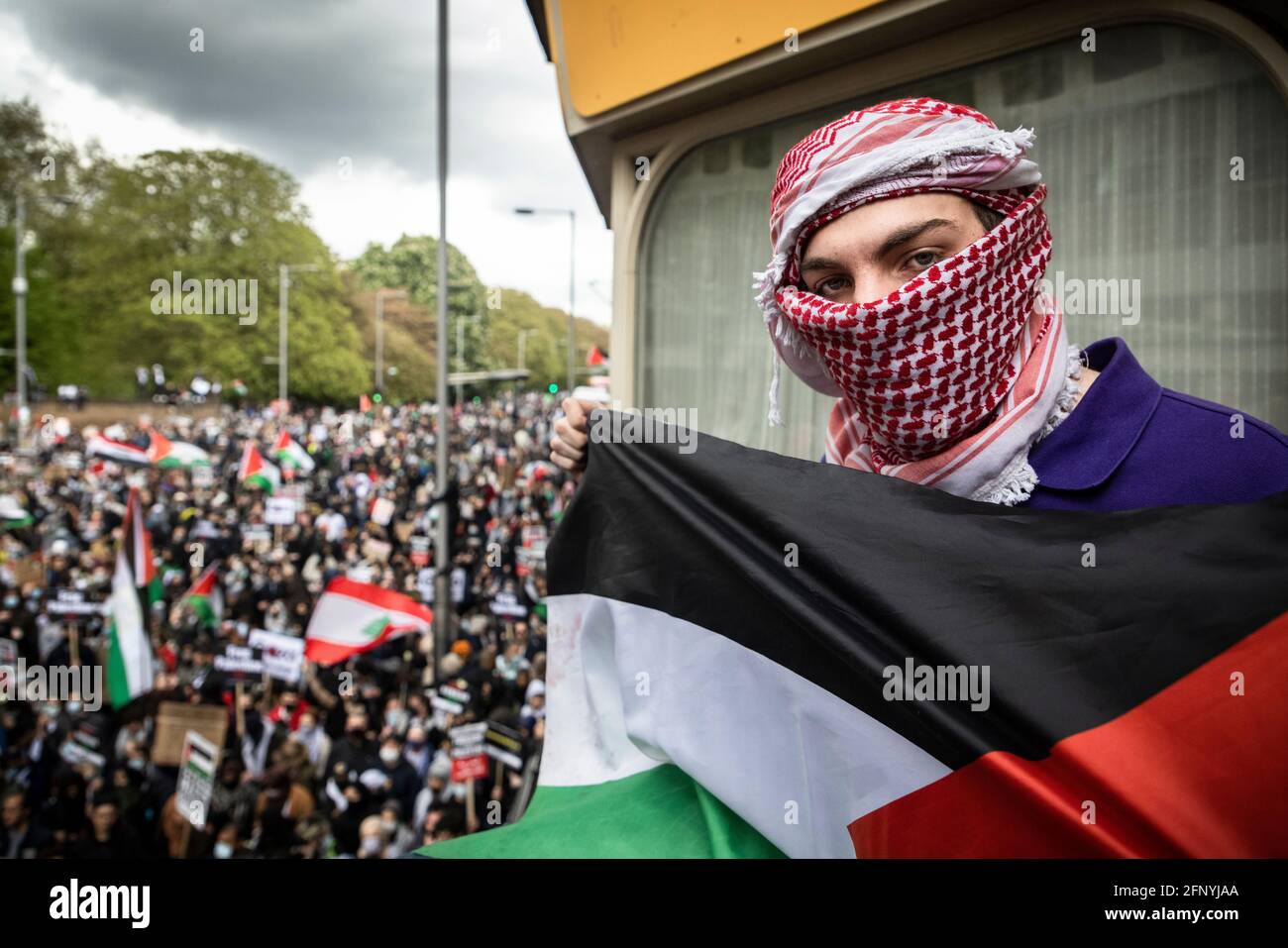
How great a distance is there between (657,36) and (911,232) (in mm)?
4320

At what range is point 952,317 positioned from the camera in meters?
1.56

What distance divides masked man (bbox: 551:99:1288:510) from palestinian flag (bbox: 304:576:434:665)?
6.65 meters

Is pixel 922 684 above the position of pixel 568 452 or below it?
below

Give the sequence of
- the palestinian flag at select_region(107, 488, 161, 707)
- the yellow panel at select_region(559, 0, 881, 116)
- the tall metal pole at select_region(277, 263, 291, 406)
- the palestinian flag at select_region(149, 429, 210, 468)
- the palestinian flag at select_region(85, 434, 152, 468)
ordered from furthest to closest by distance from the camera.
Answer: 1. the tall metal pole at select_region(277, 263, 291, 406)
2. the palestinian flag at select_region(149, 429, 210, 468)
3. the palestinian flag at select_region(85, 434, 152, 468)
4. the palestinian flag at select_region(107, 488, 161, 707)
5. the yellow panel at select_region(559, 0, 881, 116)

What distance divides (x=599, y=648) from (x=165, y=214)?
46223mm

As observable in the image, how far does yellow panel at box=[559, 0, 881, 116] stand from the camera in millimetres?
4496

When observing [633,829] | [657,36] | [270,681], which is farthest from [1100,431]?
[270,681]

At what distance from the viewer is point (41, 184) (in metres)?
34.7

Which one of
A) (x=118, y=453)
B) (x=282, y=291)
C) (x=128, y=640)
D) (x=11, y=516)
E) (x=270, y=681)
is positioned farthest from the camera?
(x=282, y=291)

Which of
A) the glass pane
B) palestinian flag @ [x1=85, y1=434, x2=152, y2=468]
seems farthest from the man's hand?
palestinian flag @ [x1=85, y1=434, x2=152, y2=468]

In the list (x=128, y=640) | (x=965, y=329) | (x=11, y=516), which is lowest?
(x=128, y=640)

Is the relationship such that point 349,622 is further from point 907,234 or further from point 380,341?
point 380,341

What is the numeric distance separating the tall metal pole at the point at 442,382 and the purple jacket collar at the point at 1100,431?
8474mm

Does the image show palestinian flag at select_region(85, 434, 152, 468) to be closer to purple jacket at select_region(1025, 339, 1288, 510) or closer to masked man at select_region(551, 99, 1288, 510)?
masked man at select_region(551, 99, 1288, 510)
